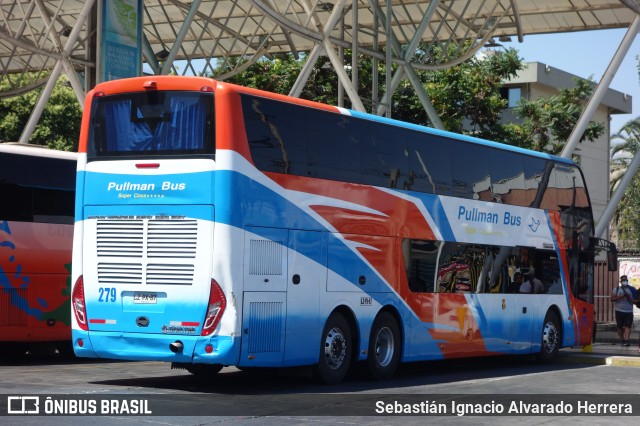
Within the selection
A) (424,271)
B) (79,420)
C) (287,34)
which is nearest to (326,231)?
(424,271)

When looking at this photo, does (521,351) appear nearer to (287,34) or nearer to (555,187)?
(555,187)

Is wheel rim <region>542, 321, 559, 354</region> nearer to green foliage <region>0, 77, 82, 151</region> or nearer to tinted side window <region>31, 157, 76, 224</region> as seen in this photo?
tinted side window <region>31, 157, 76, 224</region>

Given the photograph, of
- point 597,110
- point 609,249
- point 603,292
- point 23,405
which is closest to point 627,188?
point 597,110

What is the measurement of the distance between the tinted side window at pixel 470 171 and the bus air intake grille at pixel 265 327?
17.3ft

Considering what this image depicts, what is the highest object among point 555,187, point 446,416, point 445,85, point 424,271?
point 445,85

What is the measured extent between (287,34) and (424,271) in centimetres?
2847

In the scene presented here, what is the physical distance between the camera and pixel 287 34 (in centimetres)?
4578

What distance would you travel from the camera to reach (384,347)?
696 inches

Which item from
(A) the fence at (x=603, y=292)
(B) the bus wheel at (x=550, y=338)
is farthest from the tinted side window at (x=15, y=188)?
(A) the fence at (x=603, y=292)

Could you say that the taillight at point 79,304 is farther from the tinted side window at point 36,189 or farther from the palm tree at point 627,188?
the palm tree at point 627,188

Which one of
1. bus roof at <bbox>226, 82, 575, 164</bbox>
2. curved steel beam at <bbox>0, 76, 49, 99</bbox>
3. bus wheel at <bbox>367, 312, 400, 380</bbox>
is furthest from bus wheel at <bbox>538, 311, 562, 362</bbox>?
curved steel beam at <bbox>0, 76, 49, 99</bbox>

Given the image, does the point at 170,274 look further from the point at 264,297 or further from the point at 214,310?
the point at 264,297

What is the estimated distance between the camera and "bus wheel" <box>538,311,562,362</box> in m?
22.8

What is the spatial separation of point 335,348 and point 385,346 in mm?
1530
